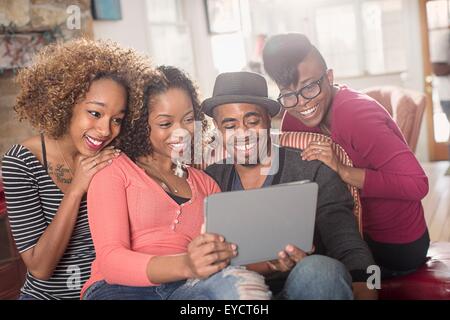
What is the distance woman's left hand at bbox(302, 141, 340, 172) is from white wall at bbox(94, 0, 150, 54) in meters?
0.51

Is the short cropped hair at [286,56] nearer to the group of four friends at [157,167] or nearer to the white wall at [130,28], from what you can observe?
the group of four friends at [157,167]

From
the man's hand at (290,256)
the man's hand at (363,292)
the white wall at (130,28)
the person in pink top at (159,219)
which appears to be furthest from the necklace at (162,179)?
the white wall at (130,28)

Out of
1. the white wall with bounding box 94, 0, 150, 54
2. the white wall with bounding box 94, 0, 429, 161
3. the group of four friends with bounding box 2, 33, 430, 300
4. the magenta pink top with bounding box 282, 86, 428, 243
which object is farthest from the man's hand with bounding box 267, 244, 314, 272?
the white wall with bounding box 94, 0, 150, 54

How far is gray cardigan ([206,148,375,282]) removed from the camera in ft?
2.83

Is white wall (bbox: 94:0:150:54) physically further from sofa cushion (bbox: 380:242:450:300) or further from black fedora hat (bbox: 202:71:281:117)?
sofa cushion (bbox: 380:242:450:300)

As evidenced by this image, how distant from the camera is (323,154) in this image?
893 mm

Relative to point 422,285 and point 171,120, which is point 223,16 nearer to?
point 171,120

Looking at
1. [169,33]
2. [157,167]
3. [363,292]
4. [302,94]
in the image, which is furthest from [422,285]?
[169,33]

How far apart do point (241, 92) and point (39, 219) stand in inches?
15.4

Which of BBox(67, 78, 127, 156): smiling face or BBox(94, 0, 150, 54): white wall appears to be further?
Result: BBox(94, 0, 150, 54): white wall

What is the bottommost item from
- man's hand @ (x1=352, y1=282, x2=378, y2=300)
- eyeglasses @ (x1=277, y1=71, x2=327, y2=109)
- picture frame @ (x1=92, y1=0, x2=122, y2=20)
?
man's hand @ (x1=352, y1=282, x2=378, y2=300)

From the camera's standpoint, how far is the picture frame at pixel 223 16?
1.02 meters

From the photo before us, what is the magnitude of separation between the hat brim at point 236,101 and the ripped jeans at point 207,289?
0.95 feet
